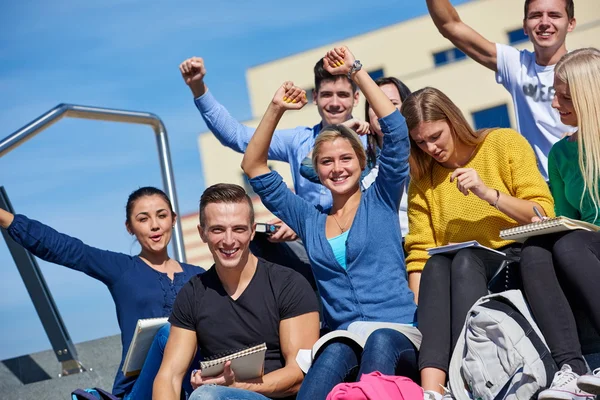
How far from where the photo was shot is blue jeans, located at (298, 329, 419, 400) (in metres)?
3.03

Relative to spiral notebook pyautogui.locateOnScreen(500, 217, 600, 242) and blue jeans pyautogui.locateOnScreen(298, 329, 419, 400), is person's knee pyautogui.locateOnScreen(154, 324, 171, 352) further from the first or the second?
spiral notebook pyautogui.locateOnScreen(500, 217, 600, 242)

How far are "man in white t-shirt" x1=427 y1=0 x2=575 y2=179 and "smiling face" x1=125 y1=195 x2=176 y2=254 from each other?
187 cm

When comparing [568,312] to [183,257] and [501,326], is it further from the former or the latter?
[183,257]

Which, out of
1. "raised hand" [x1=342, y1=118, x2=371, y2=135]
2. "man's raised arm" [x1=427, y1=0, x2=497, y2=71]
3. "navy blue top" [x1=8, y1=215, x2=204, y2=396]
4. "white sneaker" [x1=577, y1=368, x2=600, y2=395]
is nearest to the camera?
"white sneaker" [x1=577, y1=368, x2=600, y2=395]

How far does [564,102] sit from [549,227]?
0.61m

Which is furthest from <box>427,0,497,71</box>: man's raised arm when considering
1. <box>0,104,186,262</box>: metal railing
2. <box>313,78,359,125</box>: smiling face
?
<box>0,104,186,262</box>: metal railing

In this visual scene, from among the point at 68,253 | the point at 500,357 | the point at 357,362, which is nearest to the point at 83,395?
the point at 68,253

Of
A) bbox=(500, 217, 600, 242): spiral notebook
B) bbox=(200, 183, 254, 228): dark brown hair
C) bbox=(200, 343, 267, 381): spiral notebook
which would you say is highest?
bbox=(200, 183, 254, 228): dark brown hair

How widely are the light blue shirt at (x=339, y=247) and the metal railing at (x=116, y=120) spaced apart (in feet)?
5.99

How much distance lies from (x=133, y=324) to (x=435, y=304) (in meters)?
1.59

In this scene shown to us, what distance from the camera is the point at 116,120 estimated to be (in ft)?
18.0

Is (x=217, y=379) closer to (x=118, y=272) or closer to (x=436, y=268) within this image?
(x=436, y=268)

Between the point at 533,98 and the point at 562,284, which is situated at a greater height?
the point at 533,98

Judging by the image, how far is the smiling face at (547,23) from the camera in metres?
4.23
